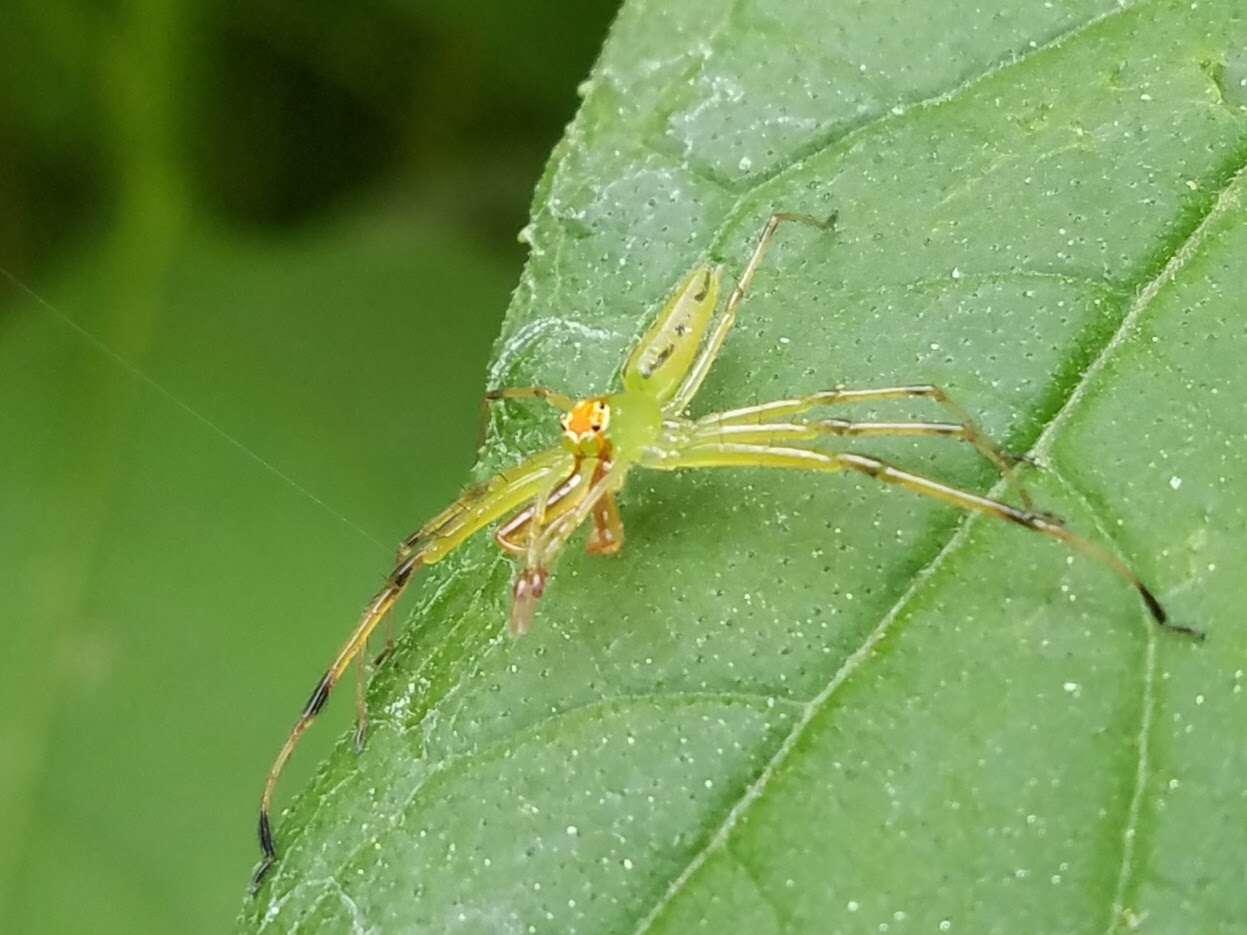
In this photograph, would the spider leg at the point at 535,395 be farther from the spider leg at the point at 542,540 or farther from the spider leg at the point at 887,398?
the spider leg at the point at 887,398

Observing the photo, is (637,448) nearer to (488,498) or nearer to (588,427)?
(588,427)

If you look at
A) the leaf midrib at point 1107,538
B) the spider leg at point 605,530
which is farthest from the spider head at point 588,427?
the leaf midrib at point 1107,538

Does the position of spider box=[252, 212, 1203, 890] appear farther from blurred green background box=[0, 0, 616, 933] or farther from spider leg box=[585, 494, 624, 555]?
blurred green background box=[0, 0, 616, 933]

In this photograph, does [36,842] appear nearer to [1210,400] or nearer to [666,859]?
[666,859]

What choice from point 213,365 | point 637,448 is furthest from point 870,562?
point 213,365

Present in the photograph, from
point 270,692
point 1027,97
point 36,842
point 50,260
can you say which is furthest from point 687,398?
point 50,260

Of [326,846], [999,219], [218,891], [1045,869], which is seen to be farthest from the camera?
[218,891]

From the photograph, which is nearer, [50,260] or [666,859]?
[666,859]
